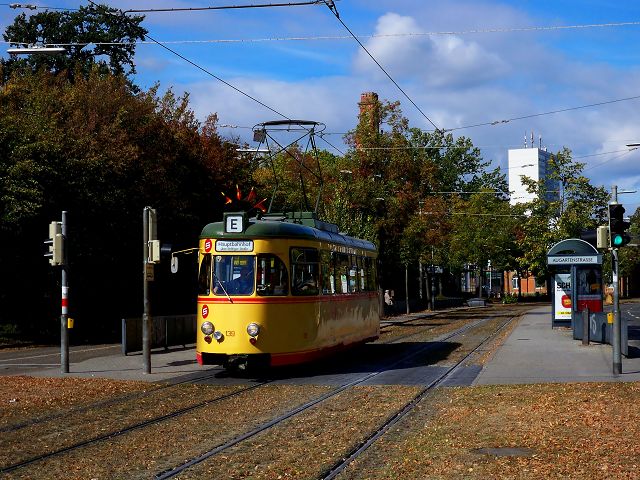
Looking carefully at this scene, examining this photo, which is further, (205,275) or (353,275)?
(353,275)

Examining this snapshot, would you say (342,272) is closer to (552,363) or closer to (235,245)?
(235,245)

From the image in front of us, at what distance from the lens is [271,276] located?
62.6 feet

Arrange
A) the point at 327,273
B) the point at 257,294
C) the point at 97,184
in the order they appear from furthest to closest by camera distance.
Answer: the point at 97,184
the point at 327,273
the point at 257,294

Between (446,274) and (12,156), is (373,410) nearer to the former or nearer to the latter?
(12,156)

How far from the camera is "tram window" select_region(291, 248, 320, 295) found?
1948 centimetres

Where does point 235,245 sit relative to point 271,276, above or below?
above

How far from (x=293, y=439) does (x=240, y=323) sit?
705 cm

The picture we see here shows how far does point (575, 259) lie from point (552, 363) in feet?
38.5

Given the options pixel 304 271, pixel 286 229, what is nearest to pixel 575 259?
pixel 304 271

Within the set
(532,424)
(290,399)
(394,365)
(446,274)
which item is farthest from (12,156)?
(446,274)

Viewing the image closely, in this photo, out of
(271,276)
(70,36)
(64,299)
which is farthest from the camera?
(70,36)

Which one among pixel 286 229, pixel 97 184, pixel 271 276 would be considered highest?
pixel 97 184

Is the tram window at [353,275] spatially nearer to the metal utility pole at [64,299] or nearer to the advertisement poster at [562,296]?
the metal utility pole at [64,299]

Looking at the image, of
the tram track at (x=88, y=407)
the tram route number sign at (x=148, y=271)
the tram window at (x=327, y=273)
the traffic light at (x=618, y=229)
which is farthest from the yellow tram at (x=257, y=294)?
the traffic light at (x=618, y=229)
